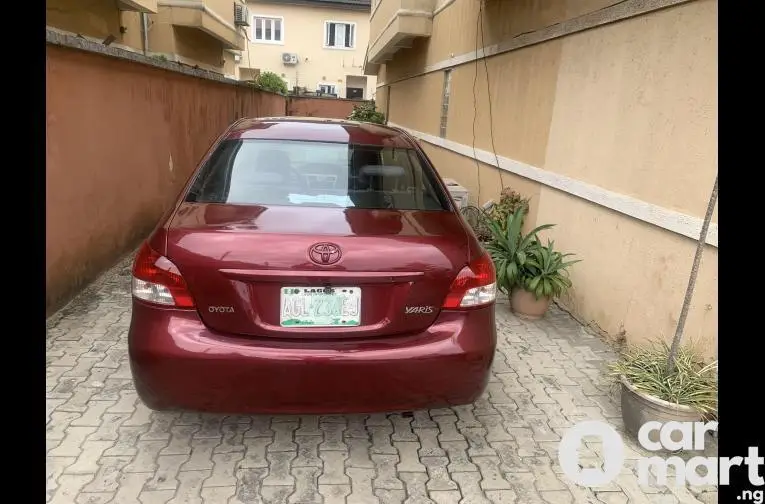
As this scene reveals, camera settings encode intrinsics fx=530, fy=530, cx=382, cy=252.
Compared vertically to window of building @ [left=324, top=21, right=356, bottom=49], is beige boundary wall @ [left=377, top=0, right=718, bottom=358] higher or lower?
lower

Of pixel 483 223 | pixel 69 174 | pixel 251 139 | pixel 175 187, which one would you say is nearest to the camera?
pixel 251 139

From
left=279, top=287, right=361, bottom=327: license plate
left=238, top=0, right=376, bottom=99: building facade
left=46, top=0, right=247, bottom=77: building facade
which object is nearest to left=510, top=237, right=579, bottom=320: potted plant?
left=279, top=287, right=361, bottom=327: license plate

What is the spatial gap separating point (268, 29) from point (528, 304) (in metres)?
30.4

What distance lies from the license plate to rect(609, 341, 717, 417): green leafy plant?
1697mm

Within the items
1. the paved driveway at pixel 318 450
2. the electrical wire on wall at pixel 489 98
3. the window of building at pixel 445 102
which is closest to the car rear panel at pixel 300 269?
the paved driveway at pixel 318 450

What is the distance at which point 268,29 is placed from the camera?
30.7 metres

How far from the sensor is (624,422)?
9.91 feet

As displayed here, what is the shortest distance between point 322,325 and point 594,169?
3125 mm

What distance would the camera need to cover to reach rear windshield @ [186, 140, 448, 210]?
2805 mm

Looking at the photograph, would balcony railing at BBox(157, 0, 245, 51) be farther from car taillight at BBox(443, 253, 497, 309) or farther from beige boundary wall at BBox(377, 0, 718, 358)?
car taillight at BBox(443, 253, 497, 309)

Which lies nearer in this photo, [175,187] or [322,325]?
[322,325]

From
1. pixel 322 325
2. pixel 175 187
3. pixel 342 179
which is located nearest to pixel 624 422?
pixel 322 325

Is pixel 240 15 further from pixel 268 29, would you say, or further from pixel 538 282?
pixel 538 282

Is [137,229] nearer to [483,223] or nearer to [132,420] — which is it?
[132,420]
